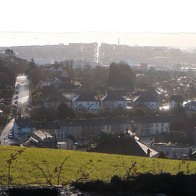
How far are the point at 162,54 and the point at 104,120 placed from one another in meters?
87.1

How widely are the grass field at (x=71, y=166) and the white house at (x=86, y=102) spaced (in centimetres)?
2089

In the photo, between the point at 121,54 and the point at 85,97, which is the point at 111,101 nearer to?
the point at 85,97

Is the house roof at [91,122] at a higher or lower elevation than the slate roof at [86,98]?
lower

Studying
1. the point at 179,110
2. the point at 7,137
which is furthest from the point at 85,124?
the point at 179,110

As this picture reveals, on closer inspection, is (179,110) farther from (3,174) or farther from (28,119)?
(3,174)

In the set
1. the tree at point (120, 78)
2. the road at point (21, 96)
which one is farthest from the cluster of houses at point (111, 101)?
the tree at point (120, 78)

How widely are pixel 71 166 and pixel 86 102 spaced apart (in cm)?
2244

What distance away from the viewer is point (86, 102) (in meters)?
30.6

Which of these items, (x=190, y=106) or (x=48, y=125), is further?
(x=190, y=106)

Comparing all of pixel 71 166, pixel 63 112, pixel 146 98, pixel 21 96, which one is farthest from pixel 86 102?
pixel 71 166

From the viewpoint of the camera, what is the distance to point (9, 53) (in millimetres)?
47188

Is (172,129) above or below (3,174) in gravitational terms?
below

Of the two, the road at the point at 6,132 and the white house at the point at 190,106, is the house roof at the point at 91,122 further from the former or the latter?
the white house at the point at 190,106

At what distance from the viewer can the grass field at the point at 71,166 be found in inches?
285
